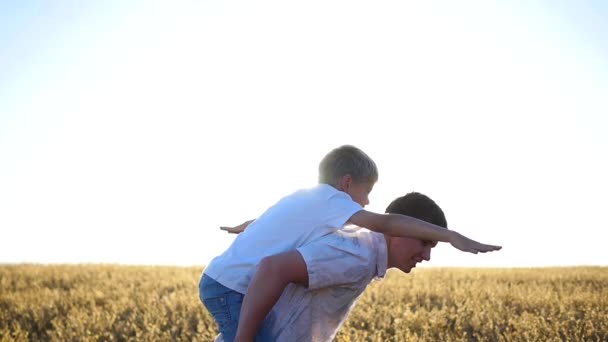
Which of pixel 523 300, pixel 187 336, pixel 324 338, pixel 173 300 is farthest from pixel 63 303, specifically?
pixel 324 338

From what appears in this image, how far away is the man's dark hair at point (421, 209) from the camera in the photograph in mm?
3738

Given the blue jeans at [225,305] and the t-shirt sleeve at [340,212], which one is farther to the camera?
the blue jeans at [225,305]

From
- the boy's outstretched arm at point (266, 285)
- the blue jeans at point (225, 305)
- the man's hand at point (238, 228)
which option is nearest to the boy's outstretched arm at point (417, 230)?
the boy's outstretched arm at point (266, 285)

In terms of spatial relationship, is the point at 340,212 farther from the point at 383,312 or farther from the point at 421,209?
the point at 383,312

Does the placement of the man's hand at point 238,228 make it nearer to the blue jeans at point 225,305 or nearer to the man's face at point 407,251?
the blue jeans at point 225,305

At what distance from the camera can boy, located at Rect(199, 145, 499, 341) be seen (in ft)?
11.2

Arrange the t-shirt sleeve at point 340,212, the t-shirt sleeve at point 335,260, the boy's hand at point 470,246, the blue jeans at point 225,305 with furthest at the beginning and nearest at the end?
1. the blue jeans at point 225,305
2. the t-shirt sleeve at point 340,212
3. the t-shirt sleeve at point 335,260
4. the boy's hand at point 470,246

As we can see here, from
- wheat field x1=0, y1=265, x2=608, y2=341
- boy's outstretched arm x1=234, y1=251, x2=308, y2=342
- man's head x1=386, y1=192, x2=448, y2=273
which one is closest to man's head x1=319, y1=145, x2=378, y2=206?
man's head x1=386, y1=192, x2=448, y2=273

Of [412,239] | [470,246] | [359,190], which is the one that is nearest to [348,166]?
Answer: [359,190]

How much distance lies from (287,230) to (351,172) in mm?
711

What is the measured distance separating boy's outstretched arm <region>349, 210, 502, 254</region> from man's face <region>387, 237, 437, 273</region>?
208 millimetres

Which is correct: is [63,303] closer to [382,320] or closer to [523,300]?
[382,320]

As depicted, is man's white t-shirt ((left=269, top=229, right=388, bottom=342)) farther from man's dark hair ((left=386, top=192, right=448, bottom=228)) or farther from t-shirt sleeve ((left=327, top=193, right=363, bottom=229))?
man's dark hair ((left=386, top=192, right=448, bottom=228))

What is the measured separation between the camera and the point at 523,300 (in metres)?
9.22
